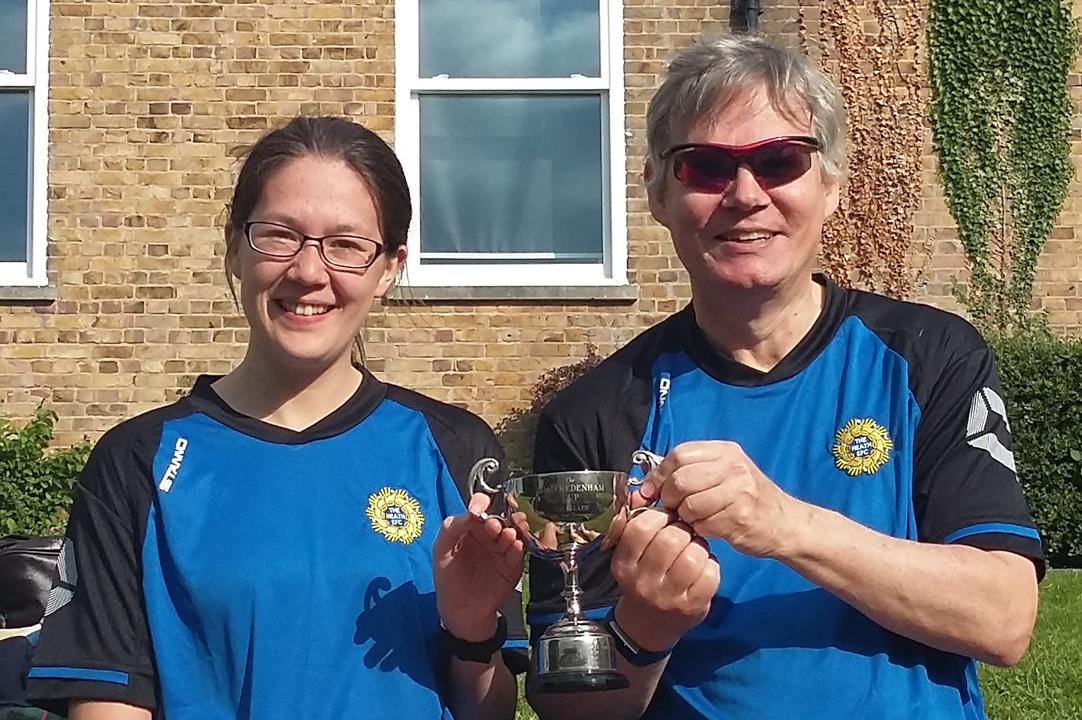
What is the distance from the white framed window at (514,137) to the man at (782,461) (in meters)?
6.87

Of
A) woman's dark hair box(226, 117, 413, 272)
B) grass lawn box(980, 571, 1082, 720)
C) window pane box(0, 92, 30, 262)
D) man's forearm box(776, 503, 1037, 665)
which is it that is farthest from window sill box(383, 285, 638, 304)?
man's forearm box(776, 503, 1037, 665)

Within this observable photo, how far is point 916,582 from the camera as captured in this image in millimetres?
2193

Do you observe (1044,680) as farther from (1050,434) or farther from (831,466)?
(1050,434)

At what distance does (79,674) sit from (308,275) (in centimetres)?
77

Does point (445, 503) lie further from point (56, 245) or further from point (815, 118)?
point (56, 245)

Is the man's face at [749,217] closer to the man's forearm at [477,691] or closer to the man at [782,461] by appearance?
the man at [782,461]

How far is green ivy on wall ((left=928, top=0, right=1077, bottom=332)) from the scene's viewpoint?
9.65m

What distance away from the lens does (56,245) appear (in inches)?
362

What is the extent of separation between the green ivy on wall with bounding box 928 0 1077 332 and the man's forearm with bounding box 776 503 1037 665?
25.4 ft

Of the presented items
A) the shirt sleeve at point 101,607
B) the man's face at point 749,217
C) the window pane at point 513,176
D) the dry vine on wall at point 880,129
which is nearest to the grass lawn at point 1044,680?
the shirt sleeve at point 101,607

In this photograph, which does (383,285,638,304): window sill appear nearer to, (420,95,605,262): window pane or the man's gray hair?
(420,95,605,262): window pane

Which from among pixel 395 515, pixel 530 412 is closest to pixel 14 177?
pixel 530 412

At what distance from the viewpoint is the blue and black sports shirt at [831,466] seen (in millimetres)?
2291

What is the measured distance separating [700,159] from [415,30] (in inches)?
287
